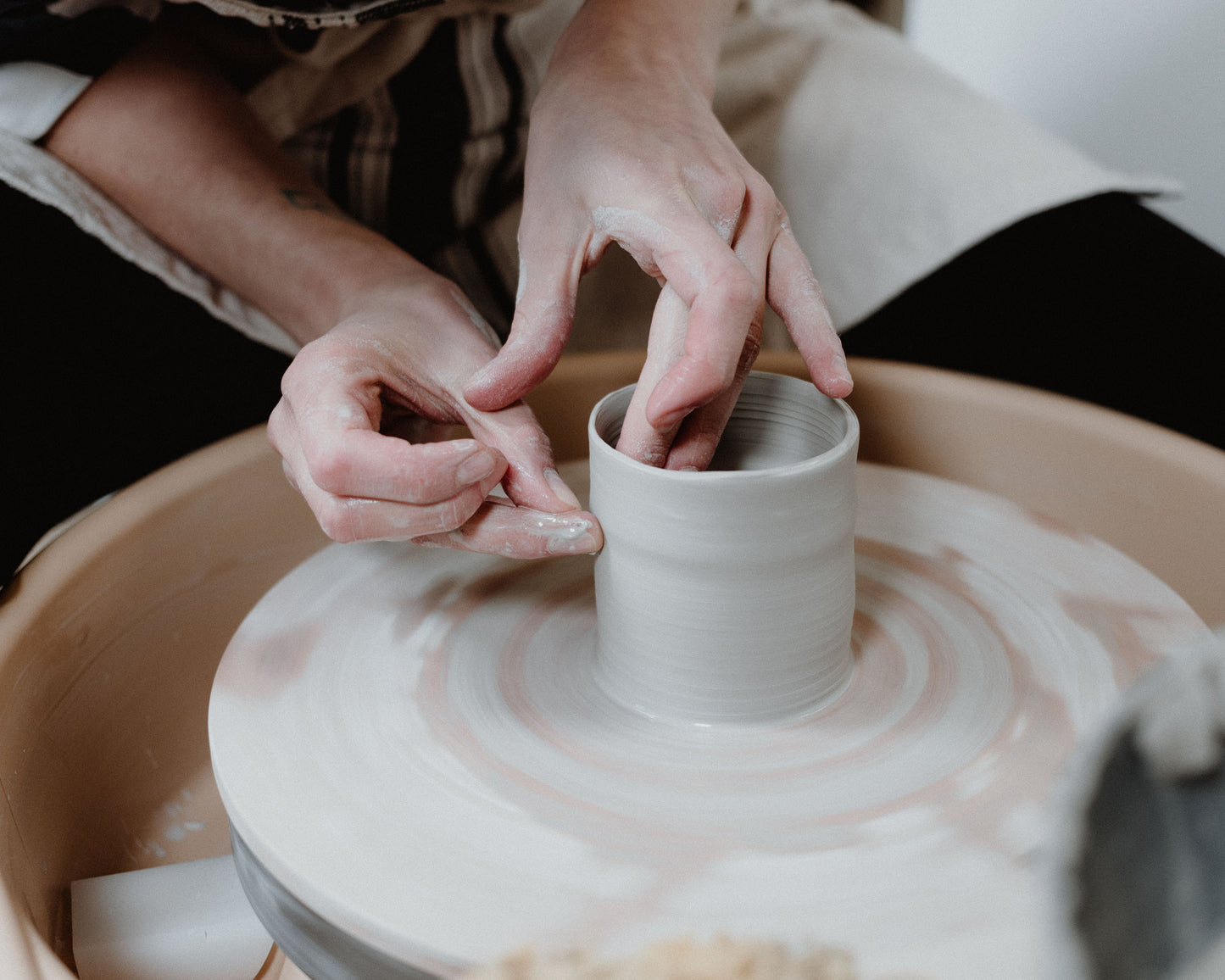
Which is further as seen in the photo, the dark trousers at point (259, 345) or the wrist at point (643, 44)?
the dark trousers at point (259, 345)

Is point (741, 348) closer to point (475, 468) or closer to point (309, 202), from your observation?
point (475, 468)

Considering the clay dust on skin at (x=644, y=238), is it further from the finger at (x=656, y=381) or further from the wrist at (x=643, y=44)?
the wrist at (x=643, y=44)

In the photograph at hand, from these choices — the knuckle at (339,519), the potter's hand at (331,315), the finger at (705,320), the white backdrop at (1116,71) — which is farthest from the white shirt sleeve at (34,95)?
the white backdrop at (1116,71)

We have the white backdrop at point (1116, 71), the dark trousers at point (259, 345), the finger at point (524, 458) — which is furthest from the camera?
the white backdrop at point (1116, 71)

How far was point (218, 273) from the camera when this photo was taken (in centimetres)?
119

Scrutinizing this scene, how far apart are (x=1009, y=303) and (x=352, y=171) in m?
0.91

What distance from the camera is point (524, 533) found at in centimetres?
80

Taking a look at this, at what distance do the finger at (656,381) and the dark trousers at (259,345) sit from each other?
28.8 inches

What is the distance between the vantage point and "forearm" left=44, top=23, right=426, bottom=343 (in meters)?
1.11

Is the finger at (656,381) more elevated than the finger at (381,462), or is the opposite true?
the finger at (656,381)

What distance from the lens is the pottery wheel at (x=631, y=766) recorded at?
0.61m

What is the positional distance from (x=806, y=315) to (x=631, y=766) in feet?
1.27

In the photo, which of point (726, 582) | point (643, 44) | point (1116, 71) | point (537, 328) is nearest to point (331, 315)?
point (537, 328)

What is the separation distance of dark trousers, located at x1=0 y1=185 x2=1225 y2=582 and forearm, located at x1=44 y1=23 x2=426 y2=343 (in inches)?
13.7
